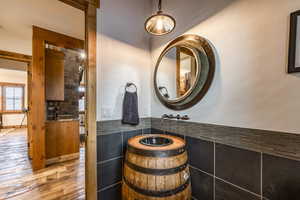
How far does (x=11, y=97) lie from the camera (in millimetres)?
5551

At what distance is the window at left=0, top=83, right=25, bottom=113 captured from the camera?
5.36 meters

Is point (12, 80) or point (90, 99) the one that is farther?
point (12, 80)

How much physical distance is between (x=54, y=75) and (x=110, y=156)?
2.25 metres

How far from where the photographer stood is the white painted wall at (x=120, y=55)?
1.22 m

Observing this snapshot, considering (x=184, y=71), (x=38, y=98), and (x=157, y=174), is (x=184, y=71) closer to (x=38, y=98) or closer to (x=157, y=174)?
(x=157, y=174)

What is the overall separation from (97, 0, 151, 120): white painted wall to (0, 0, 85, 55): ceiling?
38.5 inches

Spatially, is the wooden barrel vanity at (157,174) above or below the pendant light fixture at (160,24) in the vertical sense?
below

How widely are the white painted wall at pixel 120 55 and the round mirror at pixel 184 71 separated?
0.21 metres

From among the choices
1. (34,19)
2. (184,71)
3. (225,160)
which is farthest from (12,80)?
(225,160)

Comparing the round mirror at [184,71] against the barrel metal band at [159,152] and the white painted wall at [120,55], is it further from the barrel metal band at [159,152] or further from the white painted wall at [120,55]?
the barrel metal band at [159,152]

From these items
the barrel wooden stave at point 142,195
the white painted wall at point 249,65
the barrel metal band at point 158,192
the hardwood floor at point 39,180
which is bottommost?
the hardwood floor at point 39,180

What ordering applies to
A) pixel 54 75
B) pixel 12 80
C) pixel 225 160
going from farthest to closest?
1. pixel 12 80
2. pixel 54 75
3. pixel 225 160

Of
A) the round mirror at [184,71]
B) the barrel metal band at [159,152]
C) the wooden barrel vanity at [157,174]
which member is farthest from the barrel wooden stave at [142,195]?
the round mirror at [184,71]

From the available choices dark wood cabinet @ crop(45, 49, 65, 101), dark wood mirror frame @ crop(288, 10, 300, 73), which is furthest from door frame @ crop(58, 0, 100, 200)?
dark wood cabinet @ crop(45, 49, 65, 101)
